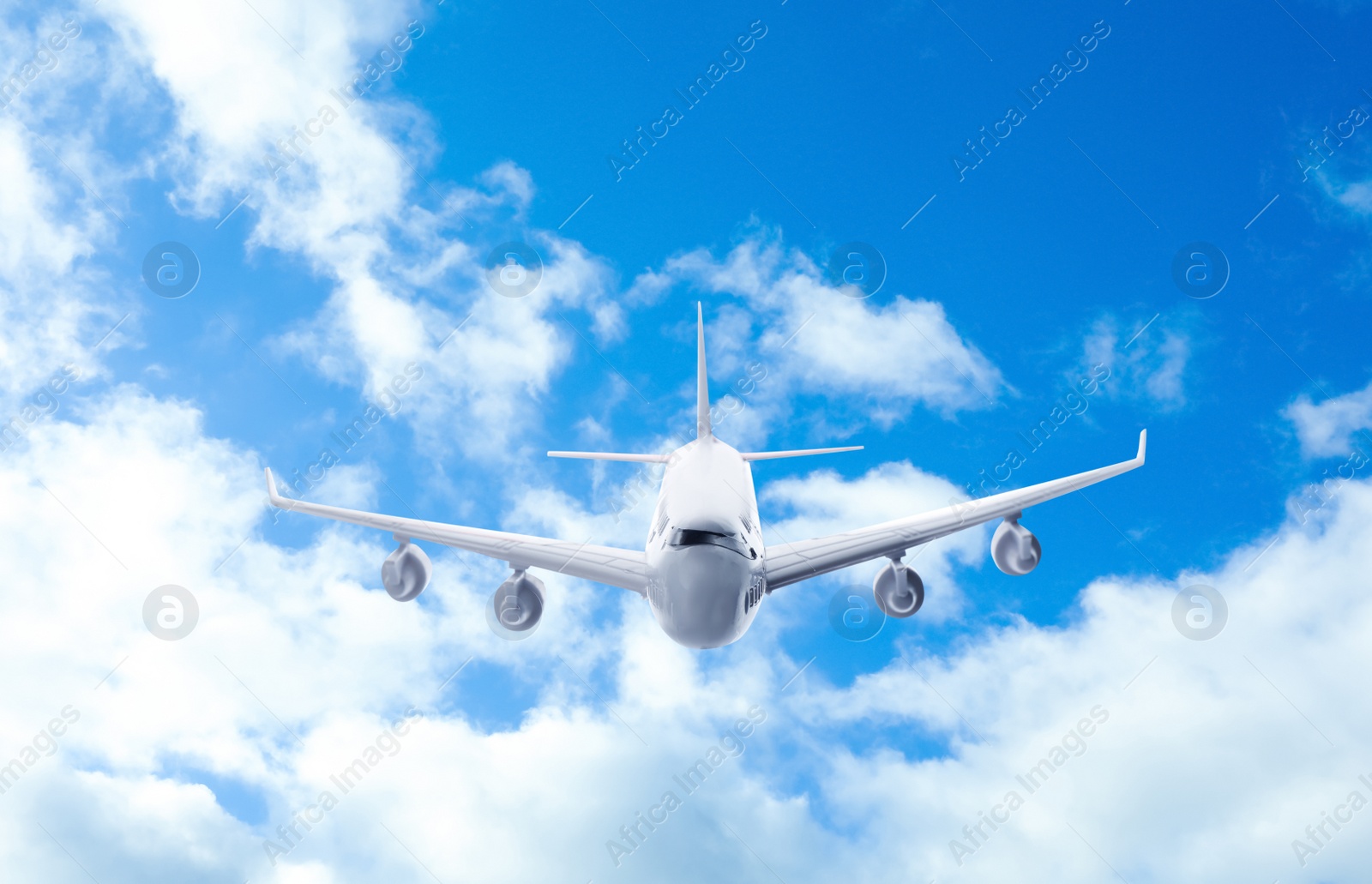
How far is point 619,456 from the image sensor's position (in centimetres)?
3697

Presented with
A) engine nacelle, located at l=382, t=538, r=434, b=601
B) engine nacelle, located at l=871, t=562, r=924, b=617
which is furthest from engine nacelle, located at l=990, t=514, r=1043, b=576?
engine nacelle, located at l=382, t=538, r=434, b=601

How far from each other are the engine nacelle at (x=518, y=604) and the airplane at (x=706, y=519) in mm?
41

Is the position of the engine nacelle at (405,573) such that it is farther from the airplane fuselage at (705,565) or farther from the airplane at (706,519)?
the airplane fuselage at (705,565)

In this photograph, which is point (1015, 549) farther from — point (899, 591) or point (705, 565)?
point (705, 565)

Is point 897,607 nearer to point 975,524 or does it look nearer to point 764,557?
point 975,524

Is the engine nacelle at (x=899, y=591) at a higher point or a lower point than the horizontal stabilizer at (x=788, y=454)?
lower

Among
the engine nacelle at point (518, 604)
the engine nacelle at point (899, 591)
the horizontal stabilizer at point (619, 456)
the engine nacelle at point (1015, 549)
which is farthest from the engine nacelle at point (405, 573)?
the engine nacelle at point (1015, 549)

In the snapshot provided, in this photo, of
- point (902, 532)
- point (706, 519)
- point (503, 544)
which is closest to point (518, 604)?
point (503, 544)

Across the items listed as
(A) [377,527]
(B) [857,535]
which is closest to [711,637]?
(B) [857,535]

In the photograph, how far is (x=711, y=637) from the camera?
25.8 metres

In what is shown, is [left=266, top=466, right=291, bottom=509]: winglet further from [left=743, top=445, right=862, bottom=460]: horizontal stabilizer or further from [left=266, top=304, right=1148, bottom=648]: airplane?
[left=743, top=445, right=862, bottom=460]: horizontal stabilizer

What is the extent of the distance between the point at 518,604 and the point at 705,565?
37.6ft

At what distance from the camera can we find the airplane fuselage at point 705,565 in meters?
24.8

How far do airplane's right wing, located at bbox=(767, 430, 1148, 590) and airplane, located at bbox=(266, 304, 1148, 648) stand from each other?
43 millimetres
